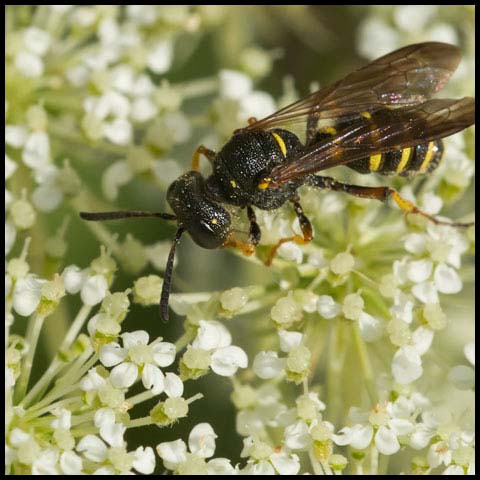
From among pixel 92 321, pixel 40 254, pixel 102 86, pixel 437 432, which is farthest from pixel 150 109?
pixel 437 432

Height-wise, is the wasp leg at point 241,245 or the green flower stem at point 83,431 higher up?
the wasp leg at point 241,245

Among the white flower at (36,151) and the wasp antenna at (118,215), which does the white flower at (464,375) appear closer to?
the wasp antenna at (118,215)

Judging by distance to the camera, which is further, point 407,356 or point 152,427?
point 152,427

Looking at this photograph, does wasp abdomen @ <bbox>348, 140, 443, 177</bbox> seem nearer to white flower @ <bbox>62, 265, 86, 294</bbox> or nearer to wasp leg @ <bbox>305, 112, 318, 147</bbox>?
wasp leg @ <bbox>305, 112, 318, 147</bbox>

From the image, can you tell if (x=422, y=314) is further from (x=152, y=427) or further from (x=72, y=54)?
(x=72, y=54)

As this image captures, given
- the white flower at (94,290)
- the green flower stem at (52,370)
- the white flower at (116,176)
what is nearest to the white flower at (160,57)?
the white flower at (116,176)

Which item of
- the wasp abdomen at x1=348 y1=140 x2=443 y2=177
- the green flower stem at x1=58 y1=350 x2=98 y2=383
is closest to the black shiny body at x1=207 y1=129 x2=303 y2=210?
the wasp abdomen at x1=348 y1=140 x2=443 y2=177

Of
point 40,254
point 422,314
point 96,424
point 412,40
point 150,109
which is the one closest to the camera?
point 96,424
